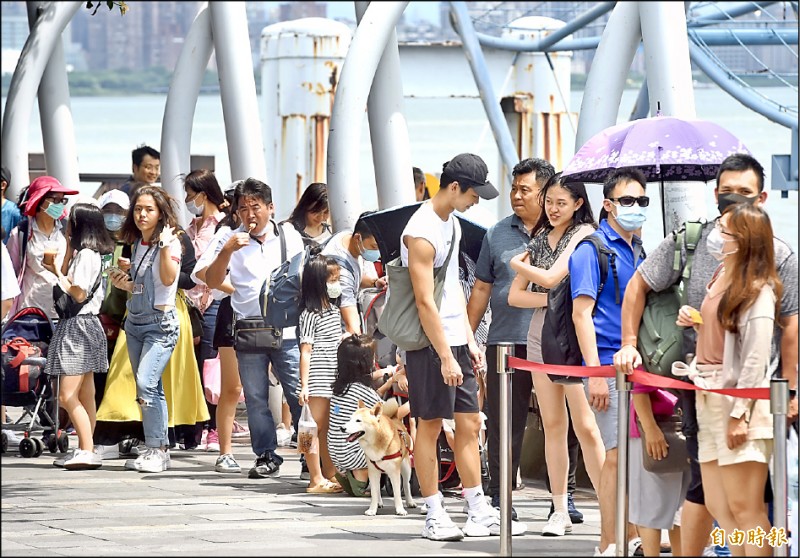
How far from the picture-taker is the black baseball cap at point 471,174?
7.93 m

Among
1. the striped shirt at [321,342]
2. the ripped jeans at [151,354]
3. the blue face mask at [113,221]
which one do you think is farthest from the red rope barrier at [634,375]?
Answer: the blue face mask at [113,221]

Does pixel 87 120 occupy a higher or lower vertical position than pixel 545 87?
higher

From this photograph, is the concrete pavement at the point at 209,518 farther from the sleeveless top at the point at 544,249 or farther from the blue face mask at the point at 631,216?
the blue face mask at the point at 631,216

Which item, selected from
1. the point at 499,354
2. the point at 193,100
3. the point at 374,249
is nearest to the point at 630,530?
the point at 499,354

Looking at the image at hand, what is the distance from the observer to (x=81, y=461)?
1054 cm

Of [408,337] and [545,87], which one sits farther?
[545,87]

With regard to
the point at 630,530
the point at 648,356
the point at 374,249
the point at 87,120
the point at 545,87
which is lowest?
the point at 630,530

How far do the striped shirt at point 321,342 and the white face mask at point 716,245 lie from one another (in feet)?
11.1

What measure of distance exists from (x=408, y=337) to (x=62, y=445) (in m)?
4.14

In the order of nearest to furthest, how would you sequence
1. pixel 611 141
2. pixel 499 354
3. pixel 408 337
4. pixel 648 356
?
1. pixel 648 356
2. pixel 499 354
3. pixel 408 337
4. pixel 611 141

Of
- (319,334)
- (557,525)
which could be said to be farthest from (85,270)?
(557,525)

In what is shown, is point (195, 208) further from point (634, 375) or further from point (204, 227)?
point (634, 375)

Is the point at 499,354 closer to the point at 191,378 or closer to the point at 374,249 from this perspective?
the point at 374,249

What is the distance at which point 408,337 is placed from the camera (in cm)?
801
